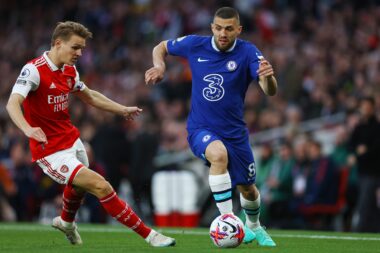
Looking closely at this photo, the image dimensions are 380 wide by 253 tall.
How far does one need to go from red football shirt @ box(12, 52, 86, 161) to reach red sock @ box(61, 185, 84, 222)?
62 cm

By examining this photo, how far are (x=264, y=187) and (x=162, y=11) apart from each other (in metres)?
10.0

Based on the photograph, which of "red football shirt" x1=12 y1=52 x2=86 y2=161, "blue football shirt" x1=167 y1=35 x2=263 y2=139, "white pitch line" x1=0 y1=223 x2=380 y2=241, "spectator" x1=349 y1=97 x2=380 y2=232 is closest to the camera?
"red football shirt" x1=12 y1=52 x2=86 y2=161

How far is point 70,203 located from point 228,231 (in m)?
2.03

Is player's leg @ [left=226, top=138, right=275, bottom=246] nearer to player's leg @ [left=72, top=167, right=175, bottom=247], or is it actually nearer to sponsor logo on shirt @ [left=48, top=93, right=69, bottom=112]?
player's leg @ [left=72, top=167, right=175, bottom=247]

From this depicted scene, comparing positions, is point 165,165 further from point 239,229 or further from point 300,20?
point 239,229

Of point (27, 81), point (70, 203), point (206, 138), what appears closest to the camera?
point (27, 81)

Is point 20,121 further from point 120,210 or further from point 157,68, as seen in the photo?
point 157,68

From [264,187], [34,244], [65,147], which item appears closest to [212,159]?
[65,147]

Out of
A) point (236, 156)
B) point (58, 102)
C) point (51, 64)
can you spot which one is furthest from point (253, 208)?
point (51, 64)

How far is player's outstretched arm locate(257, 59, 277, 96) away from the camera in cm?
1048

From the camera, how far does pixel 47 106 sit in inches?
442

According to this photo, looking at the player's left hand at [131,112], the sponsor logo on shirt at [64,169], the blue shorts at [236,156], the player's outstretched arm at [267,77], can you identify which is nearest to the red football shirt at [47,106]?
the sponsor logo on shirt at [64,169]

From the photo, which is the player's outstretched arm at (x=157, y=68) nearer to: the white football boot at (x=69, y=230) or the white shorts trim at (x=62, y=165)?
the white shorts trim at (x=62, y=165)

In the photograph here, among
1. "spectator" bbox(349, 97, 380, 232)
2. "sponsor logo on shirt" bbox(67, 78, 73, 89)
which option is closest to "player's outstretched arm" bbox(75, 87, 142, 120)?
"sponsor logo on shirt" bbox(67, 78, 73, 89)
